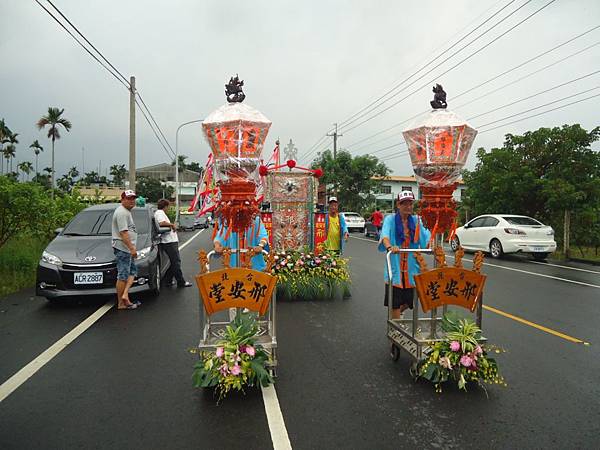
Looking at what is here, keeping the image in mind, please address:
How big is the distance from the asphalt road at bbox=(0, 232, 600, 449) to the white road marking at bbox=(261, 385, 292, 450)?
0.04 m

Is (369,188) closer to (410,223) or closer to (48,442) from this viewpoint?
(410,223)

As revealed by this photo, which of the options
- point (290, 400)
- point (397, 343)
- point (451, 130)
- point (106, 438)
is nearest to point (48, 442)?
point (106, 438)

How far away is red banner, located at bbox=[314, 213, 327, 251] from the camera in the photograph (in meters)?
8.81

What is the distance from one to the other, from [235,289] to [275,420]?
1.08 metres

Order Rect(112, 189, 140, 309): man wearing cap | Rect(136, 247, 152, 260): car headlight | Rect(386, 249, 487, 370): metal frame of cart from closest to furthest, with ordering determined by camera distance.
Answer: Rect(386, 249, 487, 370): metal frame of cart, Rect(112, 189, 140, 309): man wearing cap, Rect(136, 247, 152, 260): car headlight

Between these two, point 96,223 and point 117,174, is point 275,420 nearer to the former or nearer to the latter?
point 96,223

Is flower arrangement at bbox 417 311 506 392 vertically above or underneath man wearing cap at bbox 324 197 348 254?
underneath

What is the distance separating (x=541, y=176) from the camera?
16500 mm

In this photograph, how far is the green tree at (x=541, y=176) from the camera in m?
14.9

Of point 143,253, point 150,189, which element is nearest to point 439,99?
point 143,253

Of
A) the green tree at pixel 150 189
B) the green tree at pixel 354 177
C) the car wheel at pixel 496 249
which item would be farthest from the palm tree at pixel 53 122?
the car wheel at pixel 496 249

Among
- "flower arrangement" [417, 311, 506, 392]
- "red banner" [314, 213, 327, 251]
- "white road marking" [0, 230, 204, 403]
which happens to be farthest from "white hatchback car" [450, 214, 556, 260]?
"white road marking" [0, 230, 204, 403]

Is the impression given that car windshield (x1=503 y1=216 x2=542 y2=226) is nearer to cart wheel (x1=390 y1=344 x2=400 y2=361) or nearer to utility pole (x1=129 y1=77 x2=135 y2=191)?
cart wheel (x1=390 y1=344 x2=400 y2=361)

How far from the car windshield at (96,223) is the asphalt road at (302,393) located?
1617 mm
